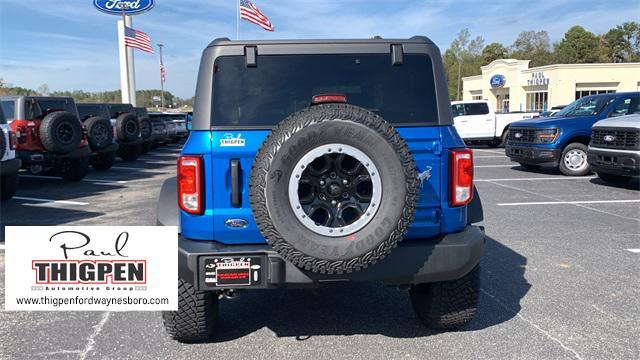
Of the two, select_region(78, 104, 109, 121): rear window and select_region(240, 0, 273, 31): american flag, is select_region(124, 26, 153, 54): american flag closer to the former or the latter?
select_region(240, 0, 273, 31): american flag

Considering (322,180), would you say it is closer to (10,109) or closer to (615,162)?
(615,162)

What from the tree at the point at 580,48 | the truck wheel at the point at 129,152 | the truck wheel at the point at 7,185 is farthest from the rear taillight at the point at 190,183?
the tree at the point at 580,48

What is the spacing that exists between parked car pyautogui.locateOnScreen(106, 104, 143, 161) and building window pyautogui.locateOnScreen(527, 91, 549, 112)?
39920 mm

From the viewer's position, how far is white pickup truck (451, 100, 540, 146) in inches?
790

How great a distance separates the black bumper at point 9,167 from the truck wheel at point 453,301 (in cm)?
766

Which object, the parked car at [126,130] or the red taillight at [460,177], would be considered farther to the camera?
the parked car at [126,130]

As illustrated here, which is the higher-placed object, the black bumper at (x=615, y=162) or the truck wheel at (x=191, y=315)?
the black bumper at (x=615, y=162)

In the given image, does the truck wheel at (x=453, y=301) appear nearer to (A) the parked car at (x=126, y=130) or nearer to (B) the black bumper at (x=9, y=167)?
(B) the black bumper at (x=9, y=167)

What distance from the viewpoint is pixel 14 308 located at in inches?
144

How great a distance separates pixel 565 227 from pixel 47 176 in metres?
11.8

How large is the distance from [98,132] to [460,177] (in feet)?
38.6

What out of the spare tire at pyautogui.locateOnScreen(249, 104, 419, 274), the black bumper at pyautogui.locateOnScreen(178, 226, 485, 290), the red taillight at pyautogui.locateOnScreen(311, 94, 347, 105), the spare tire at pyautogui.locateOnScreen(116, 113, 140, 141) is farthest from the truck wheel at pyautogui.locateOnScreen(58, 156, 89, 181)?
the spare tire at pyautogui.locateOnScreen(249, 104, 419, 274)

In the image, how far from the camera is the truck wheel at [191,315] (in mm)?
3381

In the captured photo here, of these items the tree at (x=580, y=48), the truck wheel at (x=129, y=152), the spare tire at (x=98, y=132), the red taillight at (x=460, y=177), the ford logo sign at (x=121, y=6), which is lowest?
the truck wheel at (x=129, y=152)
